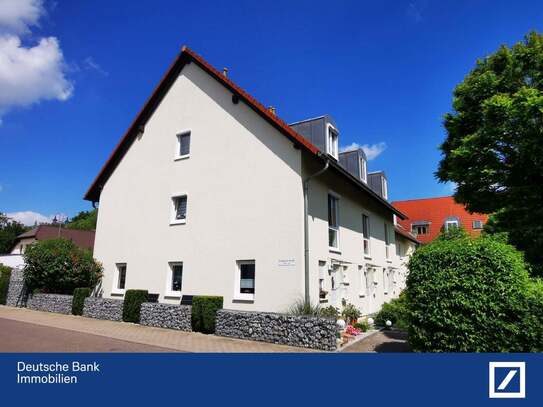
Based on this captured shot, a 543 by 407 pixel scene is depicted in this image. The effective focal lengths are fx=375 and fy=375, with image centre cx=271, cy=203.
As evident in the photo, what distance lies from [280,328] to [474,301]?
518 cm

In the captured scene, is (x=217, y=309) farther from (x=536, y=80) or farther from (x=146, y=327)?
(x=536, y=80)

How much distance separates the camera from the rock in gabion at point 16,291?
18.7 m

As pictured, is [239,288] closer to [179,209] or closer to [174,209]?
[179,209]

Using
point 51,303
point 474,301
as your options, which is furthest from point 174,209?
point 474,301

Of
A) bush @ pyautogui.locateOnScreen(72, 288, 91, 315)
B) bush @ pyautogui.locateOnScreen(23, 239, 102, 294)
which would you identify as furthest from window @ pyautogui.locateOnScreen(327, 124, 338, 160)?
bush @ pyautogui.locateOnScreen(23, 239, 102, 294)

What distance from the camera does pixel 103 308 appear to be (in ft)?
49.4

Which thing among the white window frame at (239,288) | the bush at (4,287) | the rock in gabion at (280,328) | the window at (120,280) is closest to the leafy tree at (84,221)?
the bush at (4,287)

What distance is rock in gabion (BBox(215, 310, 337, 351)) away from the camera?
9.89 metres

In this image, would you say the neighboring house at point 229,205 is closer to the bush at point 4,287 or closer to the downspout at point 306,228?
the downspout at point 306,228

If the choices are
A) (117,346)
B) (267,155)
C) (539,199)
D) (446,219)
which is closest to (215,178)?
(267,155)

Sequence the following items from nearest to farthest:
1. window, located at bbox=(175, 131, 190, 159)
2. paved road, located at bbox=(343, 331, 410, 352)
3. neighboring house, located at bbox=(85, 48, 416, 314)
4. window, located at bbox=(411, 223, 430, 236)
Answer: paved road, located at bbox=(343, 331, 410, 352) < neighboring house, located at bbox=(85, 48, 416, 314) < window, located at bbox=(175, 131, 190, 159) < window, located at bbox=(411, 223, 430, 236)

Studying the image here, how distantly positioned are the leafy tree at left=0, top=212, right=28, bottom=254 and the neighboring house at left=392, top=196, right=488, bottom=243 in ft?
208

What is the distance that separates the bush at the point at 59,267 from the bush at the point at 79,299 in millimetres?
1218

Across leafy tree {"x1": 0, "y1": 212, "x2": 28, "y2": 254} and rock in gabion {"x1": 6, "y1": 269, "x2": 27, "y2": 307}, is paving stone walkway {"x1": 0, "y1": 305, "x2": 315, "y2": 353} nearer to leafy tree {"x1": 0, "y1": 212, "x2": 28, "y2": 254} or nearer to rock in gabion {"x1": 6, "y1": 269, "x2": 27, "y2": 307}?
rock in gabion {"x1": 6, "y1": 269, "x2": 27, "y2": 307}
